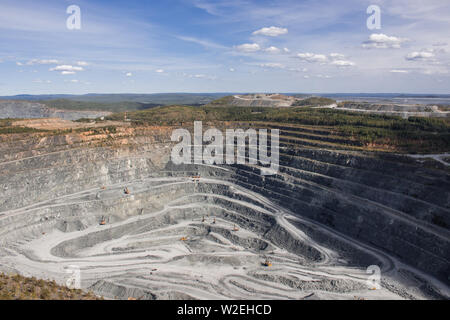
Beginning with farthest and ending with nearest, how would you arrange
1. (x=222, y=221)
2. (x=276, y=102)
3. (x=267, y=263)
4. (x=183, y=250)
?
(x=276, y=102) → (x=222, y=221) → (x=183, y=250) → (x=267, y=263)

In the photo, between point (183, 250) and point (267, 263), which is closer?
point (267, 263)

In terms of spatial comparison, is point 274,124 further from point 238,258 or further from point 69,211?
point 69,211

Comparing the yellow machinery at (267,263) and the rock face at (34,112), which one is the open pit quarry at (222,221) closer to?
the yellow machinery at (267,263)

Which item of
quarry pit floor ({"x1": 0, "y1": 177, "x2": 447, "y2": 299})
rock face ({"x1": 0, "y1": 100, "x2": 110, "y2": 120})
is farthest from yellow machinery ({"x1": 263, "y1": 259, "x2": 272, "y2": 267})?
rock face ({"x1": 0, "y1": 100, "x2": 110, "y2": 120})

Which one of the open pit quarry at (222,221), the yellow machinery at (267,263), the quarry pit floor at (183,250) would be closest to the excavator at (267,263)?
the yellow machinery at (267,263)

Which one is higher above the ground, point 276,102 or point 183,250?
point 276,102

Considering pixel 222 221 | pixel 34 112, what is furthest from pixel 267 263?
pixel 34 112

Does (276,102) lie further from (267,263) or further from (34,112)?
(34,112)
